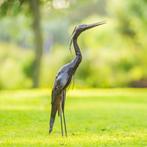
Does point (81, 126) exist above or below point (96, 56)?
above

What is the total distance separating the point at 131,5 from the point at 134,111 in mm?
28216

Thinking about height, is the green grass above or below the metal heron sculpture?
below

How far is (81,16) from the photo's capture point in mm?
89188

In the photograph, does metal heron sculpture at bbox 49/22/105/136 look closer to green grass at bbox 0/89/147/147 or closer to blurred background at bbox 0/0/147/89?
green grass at bbox 0/89/147/147

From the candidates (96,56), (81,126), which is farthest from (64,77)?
(96,56)

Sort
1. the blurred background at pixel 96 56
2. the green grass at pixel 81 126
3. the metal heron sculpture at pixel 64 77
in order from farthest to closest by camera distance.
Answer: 1. the blurred background at pixel 96 56
2. the metal heron sculpture at pixel 64 77
3. the green grass at pixel 81 126

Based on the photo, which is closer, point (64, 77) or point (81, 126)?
point (64, 77)

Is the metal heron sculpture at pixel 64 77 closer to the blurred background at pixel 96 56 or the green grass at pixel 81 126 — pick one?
the green grass at pixel 81 126

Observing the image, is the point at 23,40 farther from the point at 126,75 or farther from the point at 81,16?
the point at 126,75

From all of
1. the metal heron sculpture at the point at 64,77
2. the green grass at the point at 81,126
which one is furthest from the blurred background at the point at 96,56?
Result: the metal heron sculpture at the point at 64,77

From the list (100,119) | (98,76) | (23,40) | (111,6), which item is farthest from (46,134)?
(23,40)

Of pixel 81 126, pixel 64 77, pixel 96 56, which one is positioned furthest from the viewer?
pixel 96 56

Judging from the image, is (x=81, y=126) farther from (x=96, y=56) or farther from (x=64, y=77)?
(x=96, y=56)

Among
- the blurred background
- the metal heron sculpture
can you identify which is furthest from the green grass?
the blurred background
